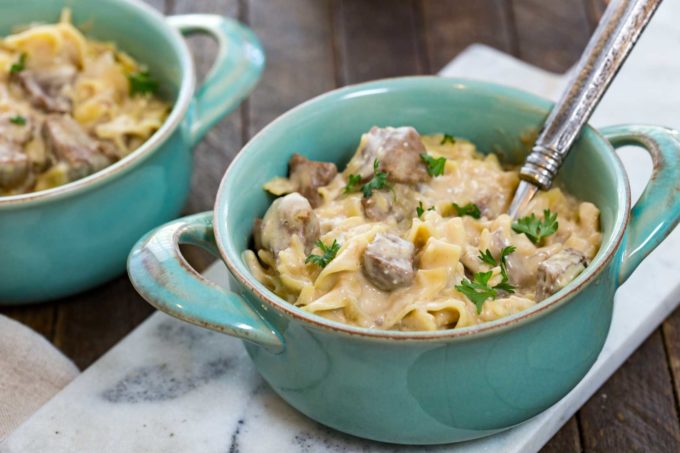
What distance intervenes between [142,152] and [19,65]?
0.69 meters

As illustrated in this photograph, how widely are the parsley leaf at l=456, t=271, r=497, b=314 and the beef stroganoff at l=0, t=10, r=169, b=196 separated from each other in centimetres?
124

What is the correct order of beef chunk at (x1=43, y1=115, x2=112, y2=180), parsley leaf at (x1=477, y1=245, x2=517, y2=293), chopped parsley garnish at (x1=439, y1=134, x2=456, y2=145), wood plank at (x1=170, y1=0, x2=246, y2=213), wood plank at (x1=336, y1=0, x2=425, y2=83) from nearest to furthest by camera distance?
parsley leaf at (x1=477, y1=245, x2=517, y2=293), chopped parsley garnish at (x1=439, y1=134, x2=456, y2=145), beef chunk at (x1=43, y1=115, x2=112, y2=180), wood plank at (x1=170, y1=0, x2=246, y2=213), wood plank at (x1=336, y1=0, x2=425, y2=83)

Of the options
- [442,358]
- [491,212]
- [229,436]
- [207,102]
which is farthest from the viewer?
[207,102]

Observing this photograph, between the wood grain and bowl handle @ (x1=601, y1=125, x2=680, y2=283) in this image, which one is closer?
bowl handle @ (x1=601, y1=125, x2=680, y2=283)

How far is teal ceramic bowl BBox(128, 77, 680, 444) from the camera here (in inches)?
80.4

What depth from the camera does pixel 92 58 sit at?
10.8 ft

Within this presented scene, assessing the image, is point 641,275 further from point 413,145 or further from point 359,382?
point 359,382

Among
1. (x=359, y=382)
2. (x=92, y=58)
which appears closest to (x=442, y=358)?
(x=359, y=382)

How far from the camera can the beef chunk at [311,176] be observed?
2555mm

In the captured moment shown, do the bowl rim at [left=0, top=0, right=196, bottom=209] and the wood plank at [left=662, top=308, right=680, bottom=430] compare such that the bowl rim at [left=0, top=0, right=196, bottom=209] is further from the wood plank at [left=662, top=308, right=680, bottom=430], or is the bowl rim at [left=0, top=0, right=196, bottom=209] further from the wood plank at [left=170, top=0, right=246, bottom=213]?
the wood plank at [left=662, top=308, right=680, bottom=430]

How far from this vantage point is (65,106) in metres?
3.07

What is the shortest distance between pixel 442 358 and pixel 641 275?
97 cm

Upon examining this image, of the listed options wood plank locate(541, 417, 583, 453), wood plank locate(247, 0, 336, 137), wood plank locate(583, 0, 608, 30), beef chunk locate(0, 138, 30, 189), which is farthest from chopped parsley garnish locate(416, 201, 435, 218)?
wood plank locate(583, 0, 608, 30)

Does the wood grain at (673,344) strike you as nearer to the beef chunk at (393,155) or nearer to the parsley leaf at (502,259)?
the parsley leaf at (502,259)
